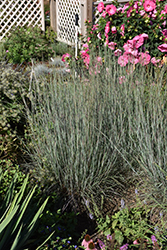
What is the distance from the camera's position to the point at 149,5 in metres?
3.61

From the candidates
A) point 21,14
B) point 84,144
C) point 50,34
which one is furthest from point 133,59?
point 21,14

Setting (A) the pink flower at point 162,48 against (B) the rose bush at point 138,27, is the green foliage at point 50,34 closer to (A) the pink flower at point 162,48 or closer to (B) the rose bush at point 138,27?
(B) the rose bush at point 138,27

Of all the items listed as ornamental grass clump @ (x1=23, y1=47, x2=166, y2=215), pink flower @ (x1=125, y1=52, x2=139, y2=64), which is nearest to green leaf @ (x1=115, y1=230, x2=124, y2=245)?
A: ornamental grass clump @ (x1=23, y1=47, x2=166, y2=215)

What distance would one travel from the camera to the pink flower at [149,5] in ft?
11.7

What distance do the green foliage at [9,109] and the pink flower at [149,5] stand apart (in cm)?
183

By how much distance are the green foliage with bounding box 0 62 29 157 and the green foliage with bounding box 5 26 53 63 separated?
3.15 metres

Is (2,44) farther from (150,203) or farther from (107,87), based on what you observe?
(150,203)

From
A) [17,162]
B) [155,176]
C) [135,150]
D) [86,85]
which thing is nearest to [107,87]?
[86,85]

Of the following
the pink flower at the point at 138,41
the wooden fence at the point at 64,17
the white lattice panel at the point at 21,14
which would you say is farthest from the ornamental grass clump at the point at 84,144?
the white lattice panel at the point at 21,14

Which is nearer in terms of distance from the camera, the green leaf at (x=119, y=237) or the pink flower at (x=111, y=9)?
the green leaf at (x=119, y=237)

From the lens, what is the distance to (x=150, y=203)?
2.34 m

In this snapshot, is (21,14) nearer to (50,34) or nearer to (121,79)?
(50,34)

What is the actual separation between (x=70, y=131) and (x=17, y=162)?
829 mm

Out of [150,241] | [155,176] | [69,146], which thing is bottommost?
[150,241]
